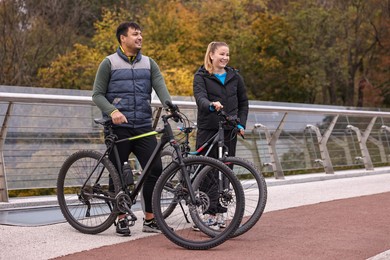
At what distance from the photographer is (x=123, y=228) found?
7.19 meters

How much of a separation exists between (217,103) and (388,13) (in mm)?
49961

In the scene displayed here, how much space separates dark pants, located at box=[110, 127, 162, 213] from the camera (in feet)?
24.3

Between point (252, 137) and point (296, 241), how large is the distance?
6.34 metres

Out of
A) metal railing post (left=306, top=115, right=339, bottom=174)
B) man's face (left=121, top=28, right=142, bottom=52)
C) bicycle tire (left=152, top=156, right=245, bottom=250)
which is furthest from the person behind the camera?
metal railing post (left=306, top=115, right=339, bottom=174)

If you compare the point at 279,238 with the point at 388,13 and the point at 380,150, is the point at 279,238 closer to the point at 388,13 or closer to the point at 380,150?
the point at 380,150

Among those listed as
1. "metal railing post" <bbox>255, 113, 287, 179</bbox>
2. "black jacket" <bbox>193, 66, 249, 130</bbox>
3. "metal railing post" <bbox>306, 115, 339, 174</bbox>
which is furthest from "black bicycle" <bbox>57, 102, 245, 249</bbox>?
"metal railing post" <bbox>306, 115, 339, 174</bbox>

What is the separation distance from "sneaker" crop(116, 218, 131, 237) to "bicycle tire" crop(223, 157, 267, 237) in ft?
3.01

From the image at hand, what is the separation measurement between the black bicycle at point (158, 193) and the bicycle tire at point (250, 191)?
23cm

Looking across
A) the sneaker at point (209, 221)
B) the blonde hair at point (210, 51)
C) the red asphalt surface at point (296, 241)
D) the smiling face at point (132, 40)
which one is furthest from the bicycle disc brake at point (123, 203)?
the blonde hair at point (210, 51)

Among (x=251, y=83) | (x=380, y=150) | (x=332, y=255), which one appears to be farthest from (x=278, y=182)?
(x=251, y=83)

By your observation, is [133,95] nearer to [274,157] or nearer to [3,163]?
[3,163]

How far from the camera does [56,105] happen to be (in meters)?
10.1

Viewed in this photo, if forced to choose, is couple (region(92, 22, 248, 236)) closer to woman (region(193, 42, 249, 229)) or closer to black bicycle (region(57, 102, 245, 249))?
woman (region(193, 42, 249, 229))

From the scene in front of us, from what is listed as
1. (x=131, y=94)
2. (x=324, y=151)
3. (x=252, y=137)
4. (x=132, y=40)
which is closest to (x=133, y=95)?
(x=131, y=94)
